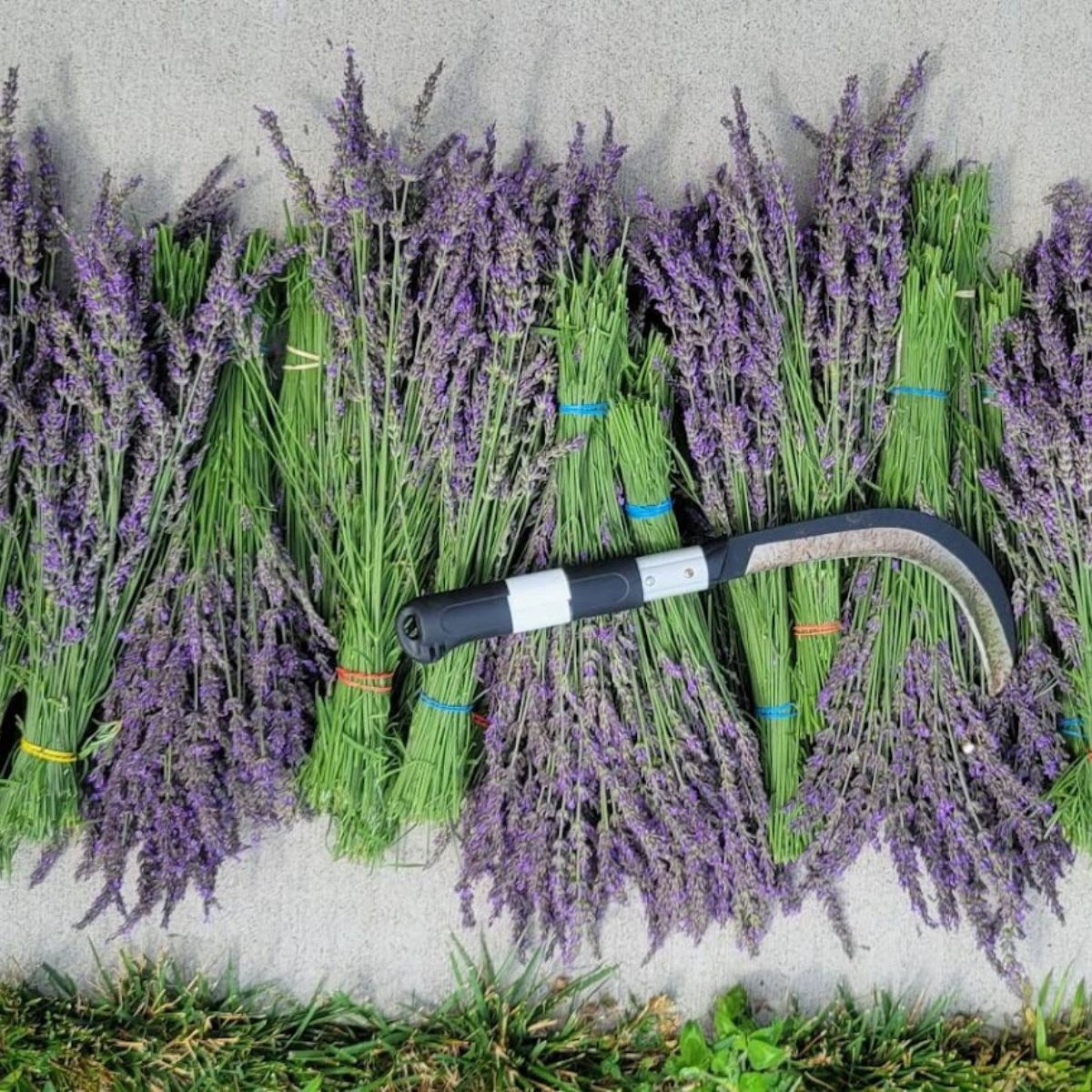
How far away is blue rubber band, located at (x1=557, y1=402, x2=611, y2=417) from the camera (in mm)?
1368

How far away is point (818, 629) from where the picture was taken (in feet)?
4.79

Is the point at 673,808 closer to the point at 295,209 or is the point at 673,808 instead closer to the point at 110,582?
the point at 110,582

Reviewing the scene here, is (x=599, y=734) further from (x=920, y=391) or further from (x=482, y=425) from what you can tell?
(x=920, y=391)

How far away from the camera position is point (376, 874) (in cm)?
159

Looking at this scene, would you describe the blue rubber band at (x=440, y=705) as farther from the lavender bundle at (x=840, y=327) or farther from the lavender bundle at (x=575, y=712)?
the lavender bundle at (x=840, y=327)

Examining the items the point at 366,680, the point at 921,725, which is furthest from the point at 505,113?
the point at 921,725

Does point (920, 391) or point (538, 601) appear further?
point (920, 391)

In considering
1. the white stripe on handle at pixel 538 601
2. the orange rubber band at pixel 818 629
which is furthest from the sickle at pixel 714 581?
the orange rubber band at pixel 818 629

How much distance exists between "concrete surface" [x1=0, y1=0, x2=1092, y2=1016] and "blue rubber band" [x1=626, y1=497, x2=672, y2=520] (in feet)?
1.85

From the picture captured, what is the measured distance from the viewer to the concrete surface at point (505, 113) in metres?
1.56

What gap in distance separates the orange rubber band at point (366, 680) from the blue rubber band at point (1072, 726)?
101cm

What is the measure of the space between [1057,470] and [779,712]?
0.52 meters

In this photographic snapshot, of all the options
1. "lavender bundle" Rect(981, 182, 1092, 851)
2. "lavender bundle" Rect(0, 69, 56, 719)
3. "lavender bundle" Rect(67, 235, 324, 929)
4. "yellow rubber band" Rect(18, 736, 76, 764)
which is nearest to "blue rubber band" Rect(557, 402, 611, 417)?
"lavender bundle" Rect(67, 235, 324, 929)

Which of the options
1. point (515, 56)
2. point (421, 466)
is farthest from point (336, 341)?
point (515, 56)
